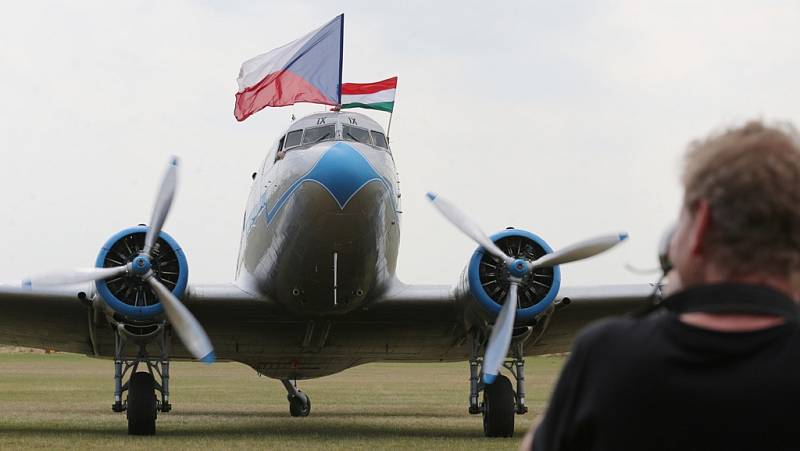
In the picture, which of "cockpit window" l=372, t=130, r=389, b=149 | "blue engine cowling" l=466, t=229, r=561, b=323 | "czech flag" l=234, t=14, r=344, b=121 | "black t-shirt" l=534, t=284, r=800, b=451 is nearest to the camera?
"black t-shirt" l=534, t=284, r=800, b=451

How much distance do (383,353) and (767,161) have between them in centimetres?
1748

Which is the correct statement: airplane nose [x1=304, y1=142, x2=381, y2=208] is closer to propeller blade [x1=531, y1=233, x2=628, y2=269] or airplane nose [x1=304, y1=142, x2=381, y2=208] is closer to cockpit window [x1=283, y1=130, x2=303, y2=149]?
cockpit window [x1=283, y1=130, x2=303, y2=149]

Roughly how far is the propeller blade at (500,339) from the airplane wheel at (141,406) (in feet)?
14.5

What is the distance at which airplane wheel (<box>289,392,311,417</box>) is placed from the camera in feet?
68.7

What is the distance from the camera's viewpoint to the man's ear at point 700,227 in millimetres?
1887

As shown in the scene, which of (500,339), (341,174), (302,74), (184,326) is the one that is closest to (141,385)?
(184,326)

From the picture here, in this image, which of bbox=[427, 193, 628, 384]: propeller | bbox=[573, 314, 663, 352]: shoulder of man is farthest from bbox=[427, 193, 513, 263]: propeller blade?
bbox=[573, 314, 663, 352]: shoulder of man

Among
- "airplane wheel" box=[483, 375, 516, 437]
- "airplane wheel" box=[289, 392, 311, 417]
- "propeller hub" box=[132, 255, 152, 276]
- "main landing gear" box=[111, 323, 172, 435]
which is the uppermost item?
"propeller hub" box=[132, 255, 152, 276]

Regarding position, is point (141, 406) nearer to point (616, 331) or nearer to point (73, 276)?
point (73, 276)

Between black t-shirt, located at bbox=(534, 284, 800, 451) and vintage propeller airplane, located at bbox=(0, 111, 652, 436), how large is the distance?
11.8 meters

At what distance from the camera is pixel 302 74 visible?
16812 millimetres

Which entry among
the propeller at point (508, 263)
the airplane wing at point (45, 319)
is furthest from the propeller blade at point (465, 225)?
the airplane wing at point (45, 319)

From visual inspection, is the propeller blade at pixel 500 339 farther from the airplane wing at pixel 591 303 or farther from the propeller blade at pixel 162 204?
the propeller blade at pixel 162 204

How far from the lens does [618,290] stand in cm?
1736
